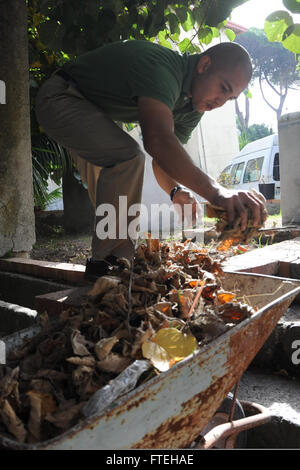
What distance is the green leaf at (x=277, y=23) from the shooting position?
83.9 inches

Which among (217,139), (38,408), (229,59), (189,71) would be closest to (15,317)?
(38,408)

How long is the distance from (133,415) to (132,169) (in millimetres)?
1664

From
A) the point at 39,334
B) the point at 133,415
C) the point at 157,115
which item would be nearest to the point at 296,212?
the point at 157,115

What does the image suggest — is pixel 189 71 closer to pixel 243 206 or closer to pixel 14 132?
pixel 243 206

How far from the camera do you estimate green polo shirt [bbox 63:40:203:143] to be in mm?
2074

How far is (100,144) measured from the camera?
7.84 feet

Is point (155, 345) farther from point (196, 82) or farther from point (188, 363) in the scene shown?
point (196, 82)

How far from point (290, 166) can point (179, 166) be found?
11.7 ft

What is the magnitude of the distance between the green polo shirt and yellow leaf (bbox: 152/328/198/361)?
3.96ft

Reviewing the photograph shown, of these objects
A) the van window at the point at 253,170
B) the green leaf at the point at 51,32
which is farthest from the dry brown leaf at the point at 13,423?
the van window at the point at 253,170

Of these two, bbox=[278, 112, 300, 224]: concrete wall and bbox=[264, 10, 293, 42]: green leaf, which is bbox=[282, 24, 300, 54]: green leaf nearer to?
bbox=[264, 10, 293, 42]: green leaf

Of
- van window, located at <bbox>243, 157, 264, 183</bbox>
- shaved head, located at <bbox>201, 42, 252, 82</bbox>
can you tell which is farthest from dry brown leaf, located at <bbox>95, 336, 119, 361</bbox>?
van window, located at <bbox>243, 157, 264, 183</bbox>

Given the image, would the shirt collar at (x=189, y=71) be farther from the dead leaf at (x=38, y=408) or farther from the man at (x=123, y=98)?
the dead leaf at (x=38, y=408)

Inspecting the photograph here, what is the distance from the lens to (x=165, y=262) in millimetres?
1888
